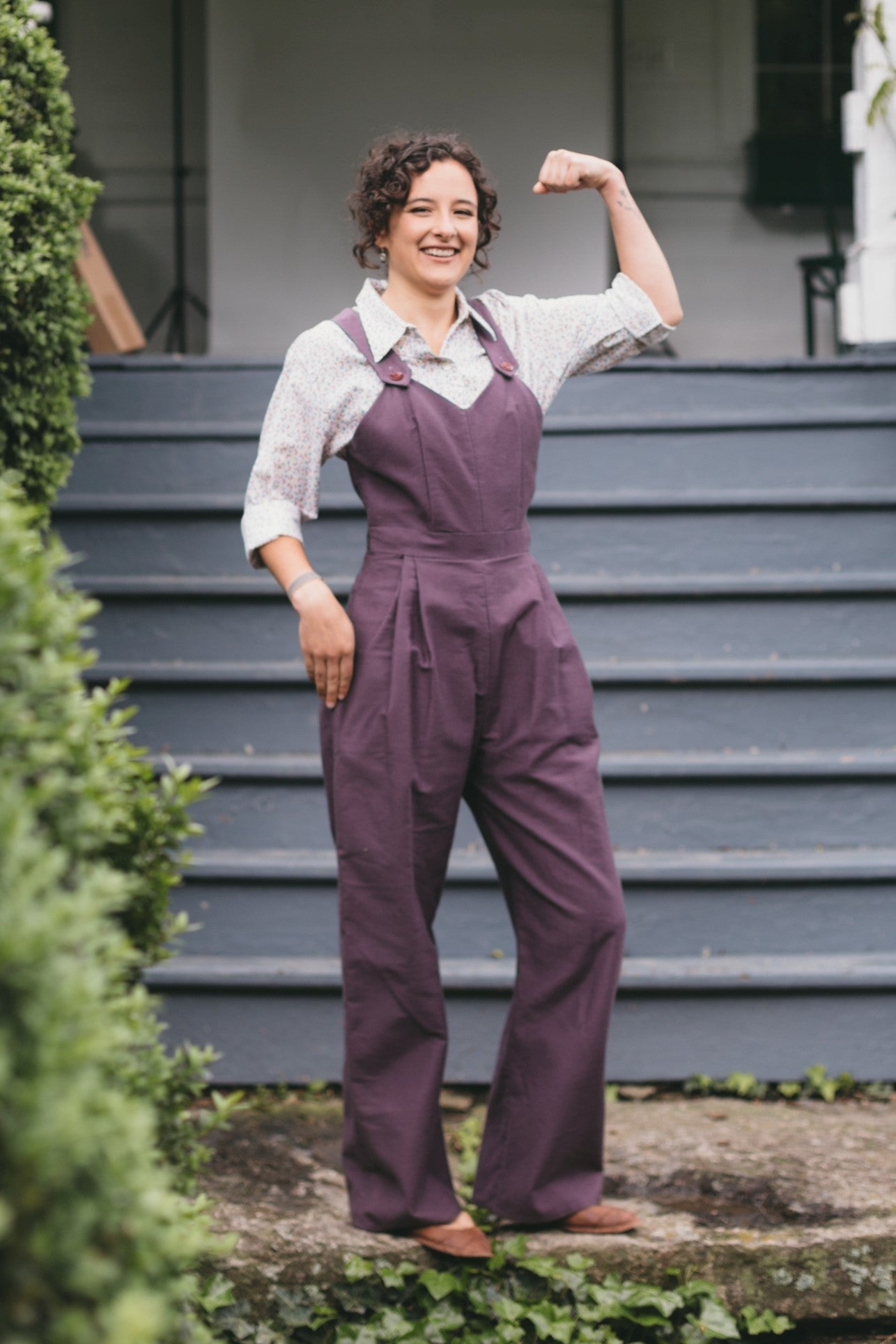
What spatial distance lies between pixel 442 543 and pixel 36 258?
3.21 ft

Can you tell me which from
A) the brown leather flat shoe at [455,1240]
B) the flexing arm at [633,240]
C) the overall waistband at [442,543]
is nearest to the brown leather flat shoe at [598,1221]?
the brown leather flat shoe at [455,1240]

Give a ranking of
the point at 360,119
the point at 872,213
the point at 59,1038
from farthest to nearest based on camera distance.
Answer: the point at 360,119 → the point at 872,213 → the point at 59,1038

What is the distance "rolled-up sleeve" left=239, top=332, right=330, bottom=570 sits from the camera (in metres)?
2.13

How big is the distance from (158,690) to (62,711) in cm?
220

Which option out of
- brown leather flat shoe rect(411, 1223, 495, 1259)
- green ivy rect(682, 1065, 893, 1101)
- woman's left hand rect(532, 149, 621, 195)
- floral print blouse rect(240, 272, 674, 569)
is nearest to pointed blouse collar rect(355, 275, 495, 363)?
floral print blouse rect(240, 272, 674, 569)

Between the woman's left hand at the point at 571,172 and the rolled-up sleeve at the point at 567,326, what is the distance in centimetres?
18

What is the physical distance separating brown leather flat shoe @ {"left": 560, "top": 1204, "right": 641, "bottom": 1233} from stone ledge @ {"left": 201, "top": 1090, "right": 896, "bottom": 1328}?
2 centimetres

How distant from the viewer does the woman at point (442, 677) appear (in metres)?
2.15

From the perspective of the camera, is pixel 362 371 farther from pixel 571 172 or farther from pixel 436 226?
pixel 571 172

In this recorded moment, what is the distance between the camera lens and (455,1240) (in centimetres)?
224

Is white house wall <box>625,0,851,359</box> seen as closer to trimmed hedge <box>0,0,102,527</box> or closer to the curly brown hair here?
trimmed hedge <box>0,0,102,527</box>

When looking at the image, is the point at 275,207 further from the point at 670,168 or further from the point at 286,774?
the point at 286,774

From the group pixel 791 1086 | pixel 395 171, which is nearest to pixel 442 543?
pixel 395 171

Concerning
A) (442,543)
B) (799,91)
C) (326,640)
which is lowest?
(326,640)
